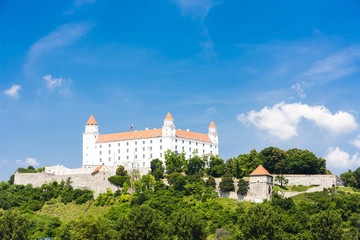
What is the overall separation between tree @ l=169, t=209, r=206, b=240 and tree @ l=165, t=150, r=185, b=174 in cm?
3551

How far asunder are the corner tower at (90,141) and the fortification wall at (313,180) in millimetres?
43616

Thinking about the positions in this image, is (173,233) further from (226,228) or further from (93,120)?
(93,120)

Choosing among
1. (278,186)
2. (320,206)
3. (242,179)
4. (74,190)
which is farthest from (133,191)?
(320,206)

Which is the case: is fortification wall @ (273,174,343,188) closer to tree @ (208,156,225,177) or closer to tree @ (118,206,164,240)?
tree @ (208,156,225,177)

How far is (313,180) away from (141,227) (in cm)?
3942

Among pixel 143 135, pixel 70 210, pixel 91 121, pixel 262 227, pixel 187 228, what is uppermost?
pixel 91 121

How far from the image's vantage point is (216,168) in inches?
3664

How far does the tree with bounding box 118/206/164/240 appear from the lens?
190 feet

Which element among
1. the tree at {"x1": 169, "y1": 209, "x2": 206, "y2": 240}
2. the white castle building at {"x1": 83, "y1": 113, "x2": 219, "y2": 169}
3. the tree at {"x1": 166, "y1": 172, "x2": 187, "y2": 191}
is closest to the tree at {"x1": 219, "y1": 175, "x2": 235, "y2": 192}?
the tree at {"x1": 166, "y1": 172, "x2": 187, "y2": 191}

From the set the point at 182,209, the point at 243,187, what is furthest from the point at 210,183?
the point at 182,209

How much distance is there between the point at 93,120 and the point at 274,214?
214 ft

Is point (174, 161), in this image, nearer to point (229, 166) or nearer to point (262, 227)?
point (229, 166)

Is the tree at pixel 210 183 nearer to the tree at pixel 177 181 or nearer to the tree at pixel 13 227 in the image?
the tree at pixel 177 181

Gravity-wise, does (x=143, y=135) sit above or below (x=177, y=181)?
above
